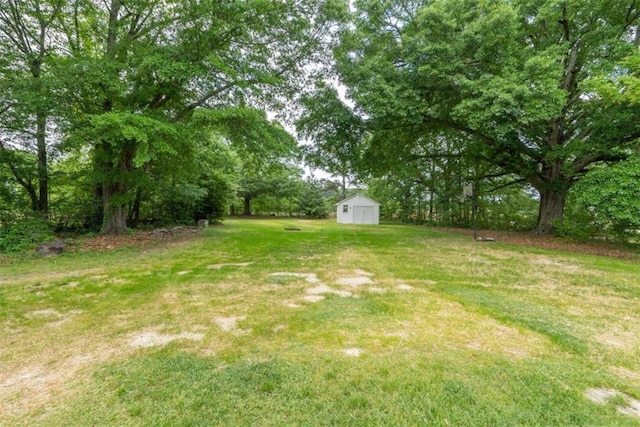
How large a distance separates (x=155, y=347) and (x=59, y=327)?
1.38 meters

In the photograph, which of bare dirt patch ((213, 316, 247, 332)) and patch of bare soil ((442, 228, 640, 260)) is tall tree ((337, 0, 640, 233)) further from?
bare dirt patch ((213, 316, 247, 332))

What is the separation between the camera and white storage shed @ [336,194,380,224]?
24.0 metres

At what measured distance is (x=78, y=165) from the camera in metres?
12.0

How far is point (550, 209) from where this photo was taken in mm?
12133

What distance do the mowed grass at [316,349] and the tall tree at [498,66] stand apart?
16.8 ft

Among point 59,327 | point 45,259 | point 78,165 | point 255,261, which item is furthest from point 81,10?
point 59,327

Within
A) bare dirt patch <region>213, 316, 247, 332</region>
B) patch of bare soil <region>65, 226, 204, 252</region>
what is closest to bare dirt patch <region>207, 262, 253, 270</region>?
bare dirt patch <region>213, 316, 247, 332</region>

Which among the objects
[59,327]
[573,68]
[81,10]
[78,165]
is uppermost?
[81,10]

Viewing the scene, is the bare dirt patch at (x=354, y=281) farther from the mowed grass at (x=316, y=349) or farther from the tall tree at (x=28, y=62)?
the tall tree at (x=28, y=62)

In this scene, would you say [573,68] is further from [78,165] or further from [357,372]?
[78,165]

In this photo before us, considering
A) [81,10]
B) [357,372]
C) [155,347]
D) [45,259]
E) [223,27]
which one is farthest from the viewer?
[81,10]

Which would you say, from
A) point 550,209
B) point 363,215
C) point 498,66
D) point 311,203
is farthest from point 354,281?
point 311,203

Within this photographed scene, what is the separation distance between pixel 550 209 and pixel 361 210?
13605 millimetres

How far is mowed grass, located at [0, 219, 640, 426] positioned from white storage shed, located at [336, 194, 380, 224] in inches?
737
